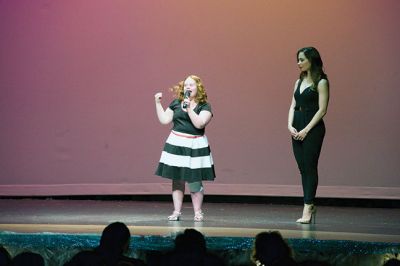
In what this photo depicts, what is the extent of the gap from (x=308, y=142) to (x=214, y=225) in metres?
0.89

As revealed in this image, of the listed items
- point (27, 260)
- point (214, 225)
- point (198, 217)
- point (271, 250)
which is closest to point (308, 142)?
point (214, 225)

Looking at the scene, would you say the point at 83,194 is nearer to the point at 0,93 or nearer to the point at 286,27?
the point at 0,93

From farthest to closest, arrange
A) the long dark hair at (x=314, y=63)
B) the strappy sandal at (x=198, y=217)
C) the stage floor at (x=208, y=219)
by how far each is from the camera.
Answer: the strappy sandal at (x=198, y=217)
the long dark hair at (x=314, y=63)
the stage floor at (x=208, y=219)

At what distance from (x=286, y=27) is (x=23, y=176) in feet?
9.73

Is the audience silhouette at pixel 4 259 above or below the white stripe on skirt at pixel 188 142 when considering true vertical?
below

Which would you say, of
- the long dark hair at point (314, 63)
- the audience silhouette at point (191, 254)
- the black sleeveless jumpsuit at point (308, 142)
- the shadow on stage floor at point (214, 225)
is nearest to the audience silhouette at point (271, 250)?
the audience silhouette at point (191, 254)

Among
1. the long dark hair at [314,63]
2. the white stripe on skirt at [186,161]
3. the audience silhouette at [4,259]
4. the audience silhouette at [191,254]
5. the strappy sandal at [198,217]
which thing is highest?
the long dark hair at [314,63]

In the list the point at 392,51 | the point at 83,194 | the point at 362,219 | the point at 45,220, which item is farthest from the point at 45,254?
the point at 392,51

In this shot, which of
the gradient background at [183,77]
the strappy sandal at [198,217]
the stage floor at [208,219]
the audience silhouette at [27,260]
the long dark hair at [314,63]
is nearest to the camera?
the audience silhouette at [27,260]

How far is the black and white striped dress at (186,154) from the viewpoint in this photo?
263 inches

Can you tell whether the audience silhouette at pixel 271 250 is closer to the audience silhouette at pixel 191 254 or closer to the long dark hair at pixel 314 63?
the audience silhouette at pixel 191 254

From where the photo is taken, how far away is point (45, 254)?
516 cm

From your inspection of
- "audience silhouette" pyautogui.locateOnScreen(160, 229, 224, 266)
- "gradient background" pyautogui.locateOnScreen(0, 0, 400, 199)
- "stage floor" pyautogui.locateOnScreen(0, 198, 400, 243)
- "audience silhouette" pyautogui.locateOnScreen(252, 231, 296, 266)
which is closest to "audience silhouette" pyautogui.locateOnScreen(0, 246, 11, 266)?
"audience silhouette" pyautogui.locateOnScreen(160, 229, 224, 266)

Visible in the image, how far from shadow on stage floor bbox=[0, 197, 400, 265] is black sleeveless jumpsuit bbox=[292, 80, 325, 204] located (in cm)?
30
